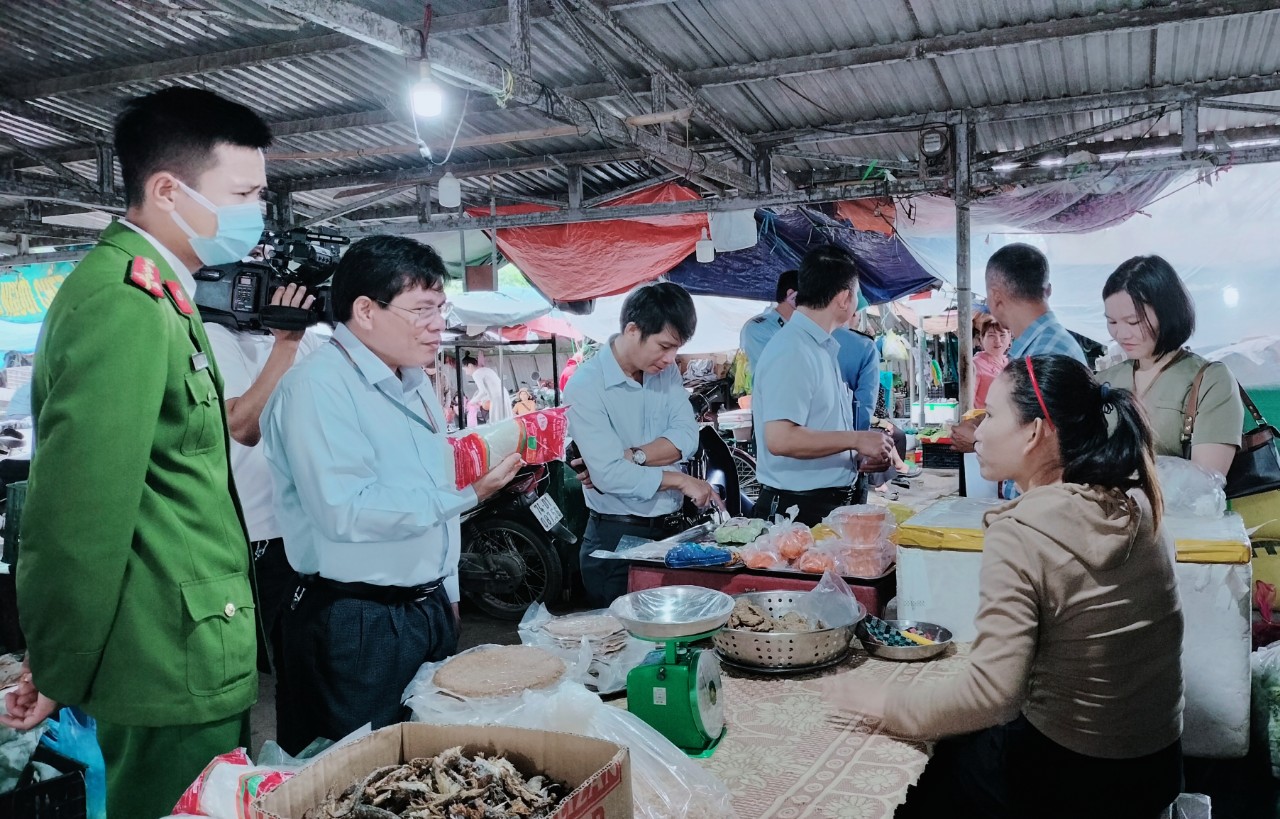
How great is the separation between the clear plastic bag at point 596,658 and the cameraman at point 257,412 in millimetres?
994

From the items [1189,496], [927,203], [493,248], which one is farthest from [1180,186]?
[493,248]

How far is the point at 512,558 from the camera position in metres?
5.68

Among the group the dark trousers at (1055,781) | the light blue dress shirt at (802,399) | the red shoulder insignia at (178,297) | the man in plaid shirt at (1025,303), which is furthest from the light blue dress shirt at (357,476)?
the man in plaid shirt at (1025,303)

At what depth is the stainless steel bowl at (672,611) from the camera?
5.36 ft

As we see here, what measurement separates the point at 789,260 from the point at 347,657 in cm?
703

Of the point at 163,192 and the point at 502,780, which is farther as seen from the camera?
the point at 163,192

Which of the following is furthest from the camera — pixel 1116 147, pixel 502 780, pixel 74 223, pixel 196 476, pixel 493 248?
pixel 74 223

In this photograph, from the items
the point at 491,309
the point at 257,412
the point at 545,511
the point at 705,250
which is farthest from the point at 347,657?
the point at 491,309

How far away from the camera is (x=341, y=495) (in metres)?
1.85

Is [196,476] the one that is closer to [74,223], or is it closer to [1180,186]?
[1180,186]

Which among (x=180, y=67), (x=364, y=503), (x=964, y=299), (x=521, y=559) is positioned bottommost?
(x=521, y=559)

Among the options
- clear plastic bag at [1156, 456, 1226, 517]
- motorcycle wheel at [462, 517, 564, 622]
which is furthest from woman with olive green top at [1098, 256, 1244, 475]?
motorcycle wheel at [462, 517, 564, 622]

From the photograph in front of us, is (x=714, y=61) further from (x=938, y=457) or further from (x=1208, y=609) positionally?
(x=938, y=457)

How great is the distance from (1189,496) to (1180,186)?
5047 mm
